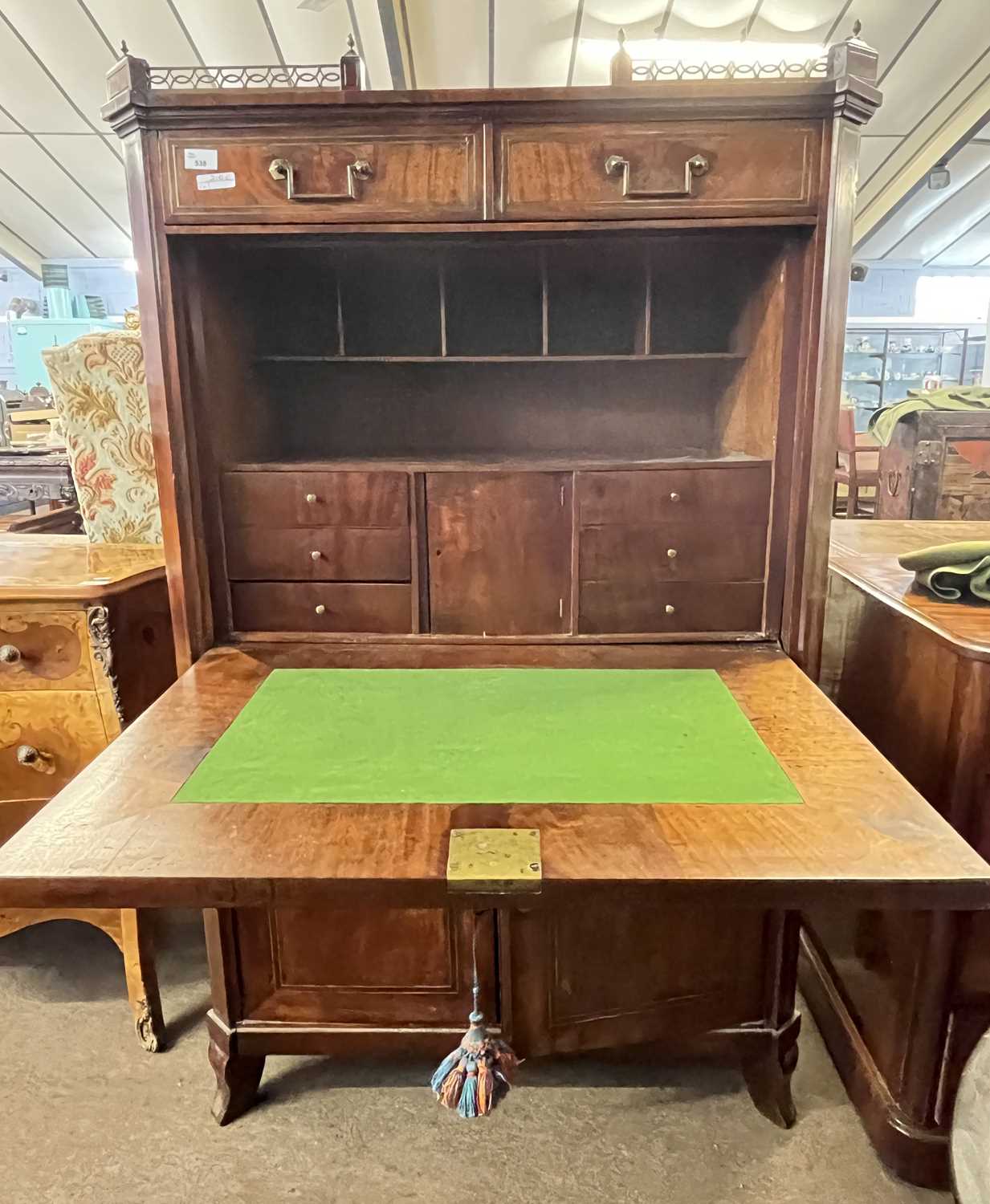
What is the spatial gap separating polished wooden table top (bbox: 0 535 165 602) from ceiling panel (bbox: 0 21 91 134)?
3.98 m

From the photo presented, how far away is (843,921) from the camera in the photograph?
1.63 metres

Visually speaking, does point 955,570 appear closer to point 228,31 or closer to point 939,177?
point 228,31

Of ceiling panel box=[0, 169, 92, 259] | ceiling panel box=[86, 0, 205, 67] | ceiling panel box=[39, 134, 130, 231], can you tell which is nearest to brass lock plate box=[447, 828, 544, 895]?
ceiling panel box=[86, 0, 205, 67]

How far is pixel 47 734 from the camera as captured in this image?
63.9 inches

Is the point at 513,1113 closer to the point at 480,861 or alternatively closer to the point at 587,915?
the point at 587,915

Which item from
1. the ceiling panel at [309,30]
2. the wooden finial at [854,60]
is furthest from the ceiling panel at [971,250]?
the wooden finial at [854,60]

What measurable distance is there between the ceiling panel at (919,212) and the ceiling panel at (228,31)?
473cm

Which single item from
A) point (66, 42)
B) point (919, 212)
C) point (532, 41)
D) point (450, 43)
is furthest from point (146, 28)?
point (919, 212)

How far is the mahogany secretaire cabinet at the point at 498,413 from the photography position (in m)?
1.20

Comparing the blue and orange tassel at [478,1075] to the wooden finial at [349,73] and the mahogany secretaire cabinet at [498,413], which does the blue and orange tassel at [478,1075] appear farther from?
the wooden finial at [349,73]

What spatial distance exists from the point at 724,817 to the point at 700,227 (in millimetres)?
836

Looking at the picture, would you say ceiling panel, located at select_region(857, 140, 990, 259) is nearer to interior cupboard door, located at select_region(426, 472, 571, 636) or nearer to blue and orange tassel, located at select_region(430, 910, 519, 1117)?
interior cupboard door, located at select_region(426, 472, 571, 636)

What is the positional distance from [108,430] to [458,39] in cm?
366

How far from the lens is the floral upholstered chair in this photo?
174cm
